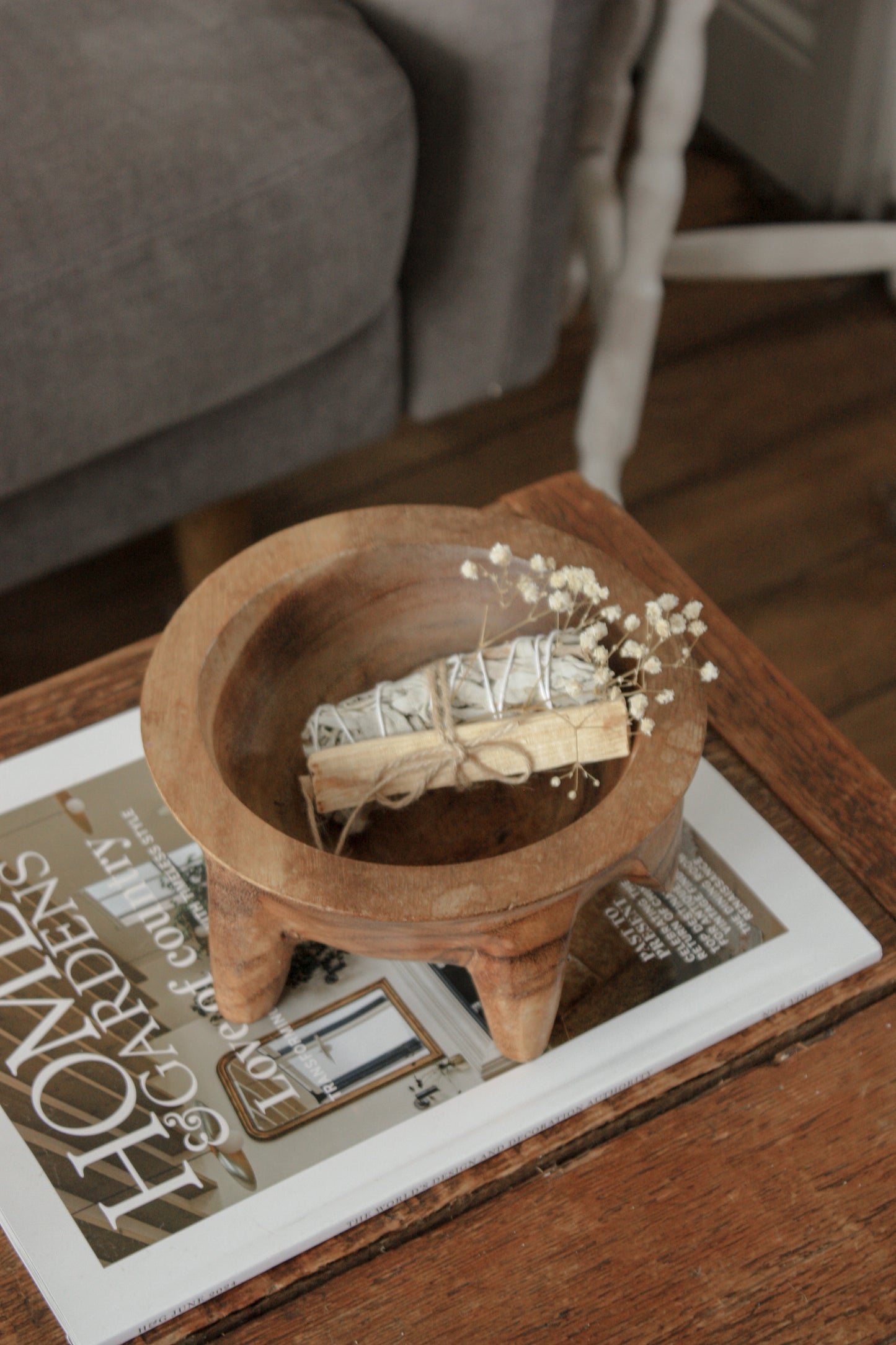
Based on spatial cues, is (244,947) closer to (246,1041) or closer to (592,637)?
(246,1041)

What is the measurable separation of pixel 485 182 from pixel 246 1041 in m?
0.73

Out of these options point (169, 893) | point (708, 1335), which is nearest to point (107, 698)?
point (169, 893)

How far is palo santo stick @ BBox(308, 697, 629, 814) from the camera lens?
1.92 ft

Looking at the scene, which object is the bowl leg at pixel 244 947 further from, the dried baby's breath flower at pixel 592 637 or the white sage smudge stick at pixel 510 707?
the dried baby's breath flower at pixel 592 637

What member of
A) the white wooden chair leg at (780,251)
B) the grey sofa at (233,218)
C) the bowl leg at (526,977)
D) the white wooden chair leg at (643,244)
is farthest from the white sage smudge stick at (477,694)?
the white wooden chair leg at (780,251)

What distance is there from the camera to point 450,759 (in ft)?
1.95

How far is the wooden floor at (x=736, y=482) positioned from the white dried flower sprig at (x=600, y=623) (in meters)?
0.68

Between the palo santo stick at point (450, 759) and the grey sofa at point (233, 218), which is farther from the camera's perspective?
the grey sofa at point (233, 218)

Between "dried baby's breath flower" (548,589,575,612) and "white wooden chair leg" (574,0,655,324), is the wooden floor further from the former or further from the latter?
"dried baby's breath flower" (548,589,575,612)

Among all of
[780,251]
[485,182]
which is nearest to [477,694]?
[485,182]

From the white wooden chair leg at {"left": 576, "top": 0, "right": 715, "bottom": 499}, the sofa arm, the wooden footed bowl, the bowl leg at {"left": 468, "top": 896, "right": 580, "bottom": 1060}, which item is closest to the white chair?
the white wooden chair leg at {"left": 576, "top": 0, "right": 715, "bottom": 499}

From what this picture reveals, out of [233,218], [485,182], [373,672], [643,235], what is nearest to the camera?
[373,672]

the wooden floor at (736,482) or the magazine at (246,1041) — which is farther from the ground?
the magazine at (246,1041)

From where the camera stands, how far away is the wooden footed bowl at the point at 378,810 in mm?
498
